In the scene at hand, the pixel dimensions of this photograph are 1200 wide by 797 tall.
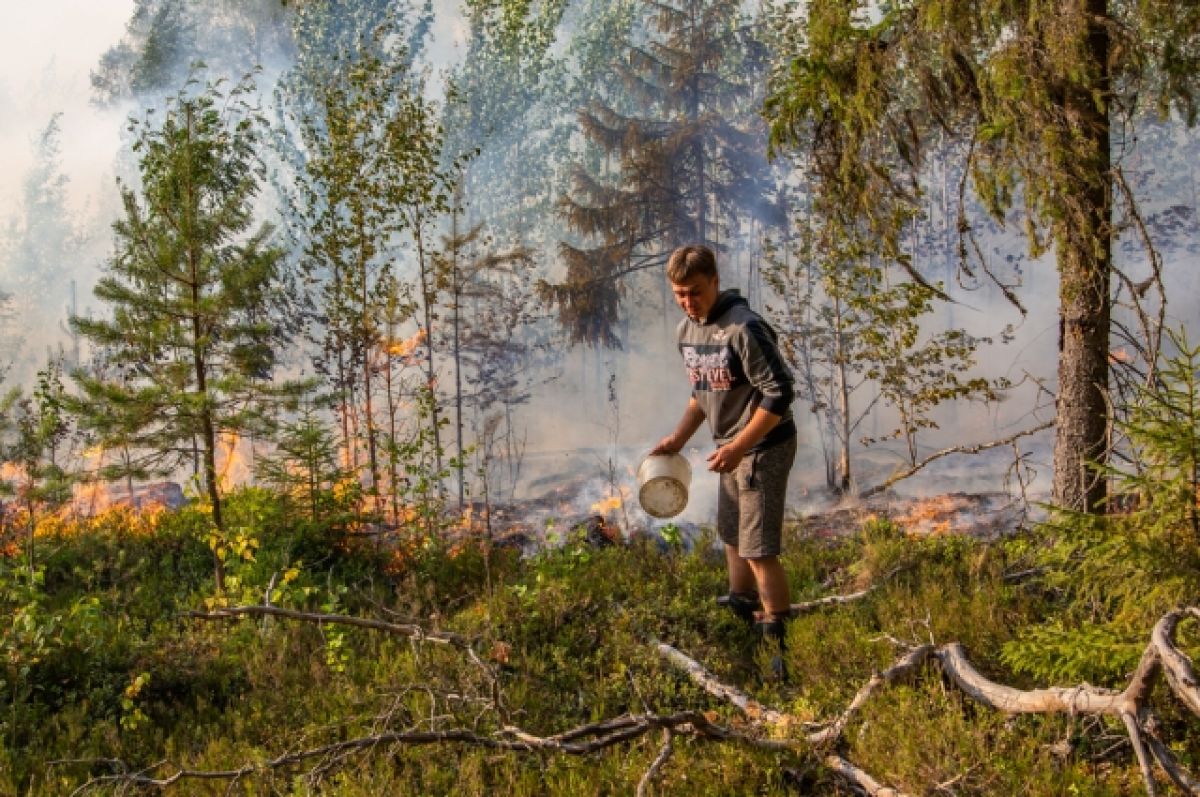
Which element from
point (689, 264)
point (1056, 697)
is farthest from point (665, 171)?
point (1056, 697)

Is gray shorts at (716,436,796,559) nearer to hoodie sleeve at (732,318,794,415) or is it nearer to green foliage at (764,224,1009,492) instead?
hoodie sleeve at (732,318,794,415)

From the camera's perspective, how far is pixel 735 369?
4.44 m

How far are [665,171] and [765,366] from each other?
1731 centimetres

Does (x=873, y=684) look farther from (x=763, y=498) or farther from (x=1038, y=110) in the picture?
(x=1038, y=110)

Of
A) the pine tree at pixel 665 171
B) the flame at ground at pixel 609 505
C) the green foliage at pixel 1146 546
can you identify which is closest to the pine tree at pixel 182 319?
the green foliage at pixel 1146 546

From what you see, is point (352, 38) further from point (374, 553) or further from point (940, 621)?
point (940, 621)

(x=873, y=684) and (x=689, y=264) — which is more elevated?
(x=689, y=264)

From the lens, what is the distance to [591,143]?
28.9 metres

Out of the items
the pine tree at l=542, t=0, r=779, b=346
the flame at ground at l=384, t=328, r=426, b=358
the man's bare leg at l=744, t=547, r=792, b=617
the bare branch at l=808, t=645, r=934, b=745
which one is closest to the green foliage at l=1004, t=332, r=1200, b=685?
the bare branch at l=808, t=645, r=934, b=745

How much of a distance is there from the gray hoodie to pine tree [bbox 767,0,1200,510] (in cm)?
175

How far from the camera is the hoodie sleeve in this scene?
4.20m

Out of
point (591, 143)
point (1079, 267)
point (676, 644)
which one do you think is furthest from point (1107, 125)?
point (591, 143)

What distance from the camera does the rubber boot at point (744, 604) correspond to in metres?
5.01

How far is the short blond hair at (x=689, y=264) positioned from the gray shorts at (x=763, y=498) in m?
0.99
